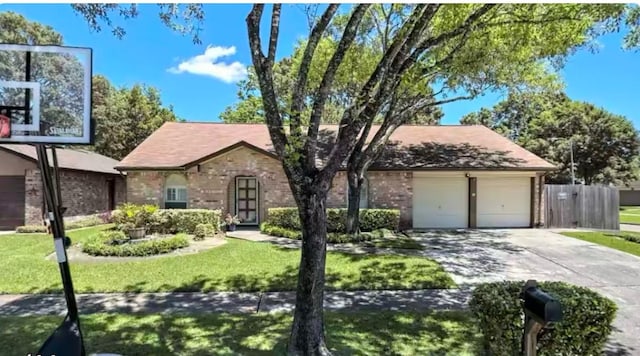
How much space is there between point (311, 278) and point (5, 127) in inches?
155

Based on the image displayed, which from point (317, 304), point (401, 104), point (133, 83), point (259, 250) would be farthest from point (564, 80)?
point (133, 83)

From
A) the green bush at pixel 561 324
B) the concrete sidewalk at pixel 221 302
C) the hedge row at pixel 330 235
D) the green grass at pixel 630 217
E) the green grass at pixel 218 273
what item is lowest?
the green grass at pixel 630 217

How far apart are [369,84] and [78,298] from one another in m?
6.33

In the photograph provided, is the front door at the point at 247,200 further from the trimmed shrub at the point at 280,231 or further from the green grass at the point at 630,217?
the green grass at the point at 630,217

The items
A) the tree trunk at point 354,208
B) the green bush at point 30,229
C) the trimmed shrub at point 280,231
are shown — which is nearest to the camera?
the tree trunk at point 354,208

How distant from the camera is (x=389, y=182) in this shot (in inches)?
664

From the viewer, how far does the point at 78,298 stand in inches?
279

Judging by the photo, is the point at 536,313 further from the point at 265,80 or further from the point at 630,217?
the point at 630,217

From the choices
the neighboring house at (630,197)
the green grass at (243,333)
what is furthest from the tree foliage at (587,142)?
the green grass at (243,333)

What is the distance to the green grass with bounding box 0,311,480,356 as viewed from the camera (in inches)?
192

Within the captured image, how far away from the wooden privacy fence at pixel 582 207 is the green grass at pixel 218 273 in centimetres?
1039

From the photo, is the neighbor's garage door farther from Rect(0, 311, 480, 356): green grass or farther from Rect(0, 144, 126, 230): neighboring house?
Rect(0, 311, 480, 356): green grass

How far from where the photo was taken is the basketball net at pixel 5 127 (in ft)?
15.0

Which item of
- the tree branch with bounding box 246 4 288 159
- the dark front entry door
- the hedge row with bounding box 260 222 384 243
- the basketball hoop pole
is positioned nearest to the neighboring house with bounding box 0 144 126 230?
the dark front entry door
